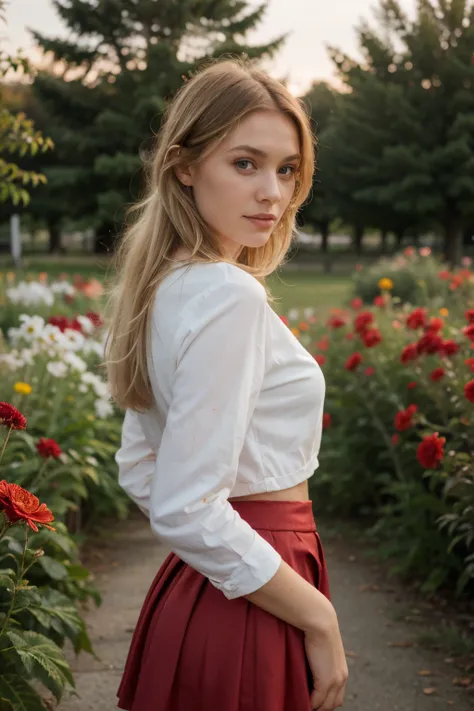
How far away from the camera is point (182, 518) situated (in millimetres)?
1541

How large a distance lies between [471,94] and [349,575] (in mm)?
38664

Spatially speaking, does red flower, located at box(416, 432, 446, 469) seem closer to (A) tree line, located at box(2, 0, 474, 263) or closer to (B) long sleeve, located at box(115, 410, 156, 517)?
(B) long sleeve, located at box(115, 410, 156, 517)

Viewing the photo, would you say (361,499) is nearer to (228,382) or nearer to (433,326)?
(433,326)

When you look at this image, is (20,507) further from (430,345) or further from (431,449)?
(430,345)

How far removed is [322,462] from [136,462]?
13.2 ft

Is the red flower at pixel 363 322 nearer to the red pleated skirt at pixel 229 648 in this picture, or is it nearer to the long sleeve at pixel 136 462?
the long sleeve at pixel 136 462

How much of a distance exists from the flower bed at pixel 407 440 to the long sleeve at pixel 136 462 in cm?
159

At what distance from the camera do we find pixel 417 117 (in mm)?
39844

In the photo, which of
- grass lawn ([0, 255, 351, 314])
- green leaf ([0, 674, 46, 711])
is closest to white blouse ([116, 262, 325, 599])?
green leaf ([0, 674, 46, 711])

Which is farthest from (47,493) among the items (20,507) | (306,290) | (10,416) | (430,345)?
(306,290)

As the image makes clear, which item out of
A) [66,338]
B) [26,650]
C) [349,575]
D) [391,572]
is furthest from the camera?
[66,338]

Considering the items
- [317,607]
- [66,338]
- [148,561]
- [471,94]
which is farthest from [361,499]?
[471,94]

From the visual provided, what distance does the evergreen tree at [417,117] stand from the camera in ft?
128

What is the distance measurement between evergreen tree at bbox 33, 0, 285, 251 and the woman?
122ft
